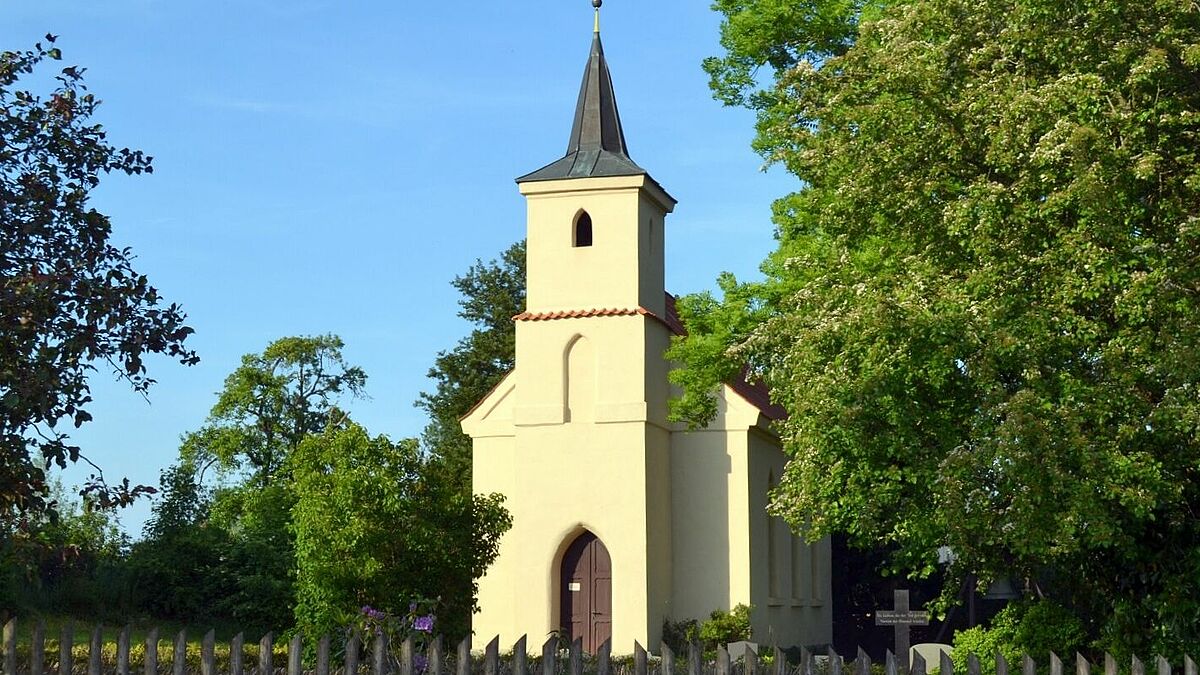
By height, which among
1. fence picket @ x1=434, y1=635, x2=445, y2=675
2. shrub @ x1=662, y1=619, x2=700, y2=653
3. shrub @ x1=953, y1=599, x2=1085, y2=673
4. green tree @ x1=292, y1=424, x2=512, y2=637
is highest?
green tree @ x1=292, y1=424, x2=512, y2=637

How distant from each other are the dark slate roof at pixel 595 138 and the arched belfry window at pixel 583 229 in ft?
2.91

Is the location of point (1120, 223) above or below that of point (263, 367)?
below

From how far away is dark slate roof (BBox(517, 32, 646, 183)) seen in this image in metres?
31.8

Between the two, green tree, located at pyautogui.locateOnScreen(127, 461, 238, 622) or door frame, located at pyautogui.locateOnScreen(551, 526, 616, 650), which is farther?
green tree, located at pyautogui.locateOnScreen(127, 461, 238, 622)

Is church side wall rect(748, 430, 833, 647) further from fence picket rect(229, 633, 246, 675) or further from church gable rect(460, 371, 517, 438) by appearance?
fence picket rect(229, 633, 246, 675)

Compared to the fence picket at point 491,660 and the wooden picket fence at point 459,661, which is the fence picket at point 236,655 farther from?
the fence picket at point 491,660

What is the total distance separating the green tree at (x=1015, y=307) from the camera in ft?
49.2

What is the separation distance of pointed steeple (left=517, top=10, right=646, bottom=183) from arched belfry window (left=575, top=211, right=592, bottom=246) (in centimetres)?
89


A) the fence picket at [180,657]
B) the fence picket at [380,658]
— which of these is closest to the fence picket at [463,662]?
the fence picket at [380,658]

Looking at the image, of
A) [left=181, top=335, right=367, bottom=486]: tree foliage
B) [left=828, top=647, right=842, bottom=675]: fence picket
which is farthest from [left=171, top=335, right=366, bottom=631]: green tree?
[left=828, top=647, right=842, bottom=675]: fence picket

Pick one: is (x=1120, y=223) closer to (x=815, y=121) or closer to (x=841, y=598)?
(x=815, y=121)

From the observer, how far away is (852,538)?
1892 cm

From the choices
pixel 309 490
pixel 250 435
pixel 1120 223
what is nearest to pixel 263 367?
pixel 250 435

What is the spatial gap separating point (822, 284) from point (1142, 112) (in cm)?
435
